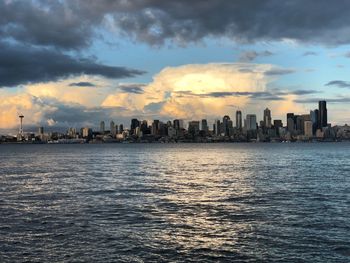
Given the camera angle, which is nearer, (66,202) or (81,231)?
(81,231)

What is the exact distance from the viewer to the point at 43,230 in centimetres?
3744

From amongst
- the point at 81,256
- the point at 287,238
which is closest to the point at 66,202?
the point at 81,256

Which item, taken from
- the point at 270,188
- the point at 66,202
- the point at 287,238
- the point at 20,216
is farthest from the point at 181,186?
the point at 287,238

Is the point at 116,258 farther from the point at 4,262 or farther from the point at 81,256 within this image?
the point at 4,262

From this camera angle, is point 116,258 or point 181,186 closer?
point 116,258

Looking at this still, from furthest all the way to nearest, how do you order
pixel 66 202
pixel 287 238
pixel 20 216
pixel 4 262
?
pixel 66 202
pixel 20 216
pixel 287 238
pixel 4 262

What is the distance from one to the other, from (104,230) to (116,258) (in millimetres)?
8121

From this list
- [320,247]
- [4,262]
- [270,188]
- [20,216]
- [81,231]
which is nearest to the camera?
[4,262]

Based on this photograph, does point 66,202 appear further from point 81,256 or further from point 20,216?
point 81,256

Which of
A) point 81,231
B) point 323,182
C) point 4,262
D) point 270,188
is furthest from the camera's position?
point 323,182

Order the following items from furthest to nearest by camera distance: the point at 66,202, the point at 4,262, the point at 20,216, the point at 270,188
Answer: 1. the point at 270,188
2. the point at 66,202
3. the point at 20,216
4. the point at 4,262

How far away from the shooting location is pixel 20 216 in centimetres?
4409

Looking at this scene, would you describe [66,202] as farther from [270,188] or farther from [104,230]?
[270,188]

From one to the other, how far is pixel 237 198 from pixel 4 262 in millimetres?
33770
